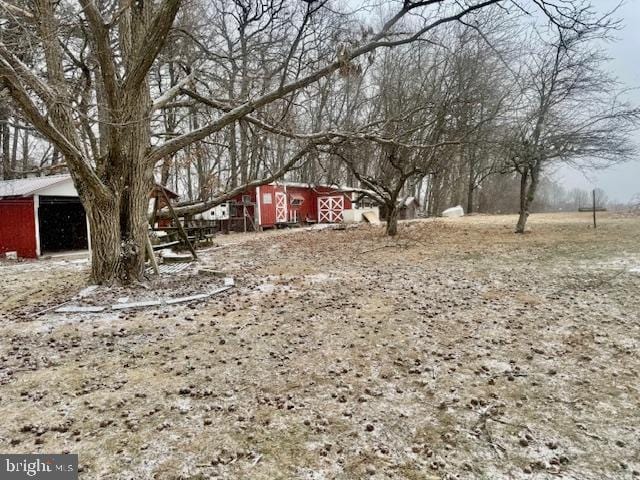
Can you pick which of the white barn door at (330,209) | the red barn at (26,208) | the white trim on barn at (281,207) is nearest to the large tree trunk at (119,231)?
the red barn at (26,208)

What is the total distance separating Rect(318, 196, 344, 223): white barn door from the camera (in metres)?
24.0

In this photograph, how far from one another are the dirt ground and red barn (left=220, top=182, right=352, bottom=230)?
12.9m

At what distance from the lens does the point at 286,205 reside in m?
22.2

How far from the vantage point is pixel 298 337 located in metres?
3.97

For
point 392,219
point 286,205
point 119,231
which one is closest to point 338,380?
point 119,231

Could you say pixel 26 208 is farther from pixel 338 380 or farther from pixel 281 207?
pixel 338 380

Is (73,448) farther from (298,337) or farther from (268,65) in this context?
(268,65)

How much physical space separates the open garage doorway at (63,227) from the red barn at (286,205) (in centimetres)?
682

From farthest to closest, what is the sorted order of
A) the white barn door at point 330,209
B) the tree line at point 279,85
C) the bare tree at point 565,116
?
the white barn door at point 330,209 → the bare tree at point 565,116 → the tree line at point 279,85

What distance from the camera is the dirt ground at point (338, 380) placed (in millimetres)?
2090

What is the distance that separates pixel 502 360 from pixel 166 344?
10.2ft

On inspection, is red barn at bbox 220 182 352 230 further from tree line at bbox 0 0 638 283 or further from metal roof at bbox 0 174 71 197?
metal roof at bbox 0 174 71 197

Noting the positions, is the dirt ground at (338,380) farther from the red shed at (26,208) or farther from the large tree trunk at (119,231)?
the red shed at (26,208)

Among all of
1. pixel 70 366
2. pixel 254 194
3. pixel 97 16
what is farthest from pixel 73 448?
pixel 254 194
